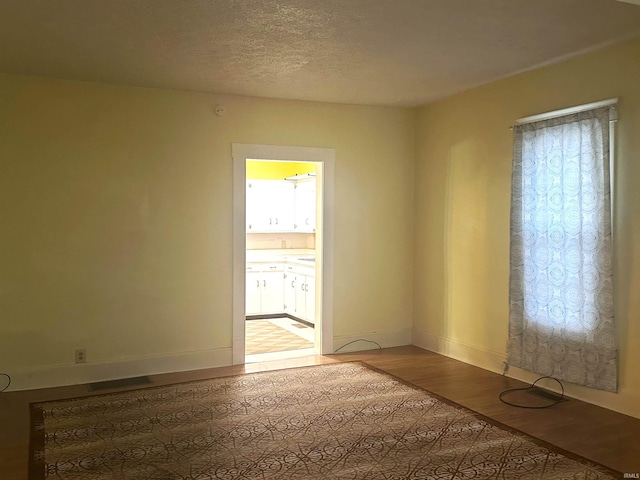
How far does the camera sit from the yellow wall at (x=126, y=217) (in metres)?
Answer: 4.86

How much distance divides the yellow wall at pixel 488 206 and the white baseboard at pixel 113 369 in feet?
7.54

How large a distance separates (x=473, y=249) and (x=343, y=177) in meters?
1.53

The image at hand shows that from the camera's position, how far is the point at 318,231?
617 centimetres

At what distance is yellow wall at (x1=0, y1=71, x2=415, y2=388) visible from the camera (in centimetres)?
486

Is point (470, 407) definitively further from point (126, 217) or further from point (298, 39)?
point (126, 217)

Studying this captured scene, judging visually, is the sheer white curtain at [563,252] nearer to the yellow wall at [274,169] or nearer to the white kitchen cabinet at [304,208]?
the white kitchen cabinet at [304,208]

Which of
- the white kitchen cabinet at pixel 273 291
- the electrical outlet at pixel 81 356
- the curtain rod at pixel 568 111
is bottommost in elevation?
the electrical outlet at pixel 81 356

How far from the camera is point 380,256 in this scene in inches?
253

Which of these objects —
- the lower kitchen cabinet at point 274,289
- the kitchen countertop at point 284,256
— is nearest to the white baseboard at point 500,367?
the kitchen countertop at point 284,256

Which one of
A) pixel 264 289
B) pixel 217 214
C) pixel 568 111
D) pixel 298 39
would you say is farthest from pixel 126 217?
pixel 568 111

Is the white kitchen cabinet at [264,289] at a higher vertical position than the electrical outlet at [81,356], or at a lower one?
higher

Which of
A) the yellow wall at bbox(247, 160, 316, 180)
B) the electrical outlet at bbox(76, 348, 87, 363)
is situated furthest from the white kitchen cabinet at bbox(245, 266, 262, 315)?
the electrical outlet at bbox(76, 348, 87, 363)

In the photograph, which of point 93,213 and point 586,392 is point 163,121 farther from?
point 586,392

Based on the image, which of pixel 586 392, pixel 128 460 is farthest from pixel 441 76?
pixel 128 460
